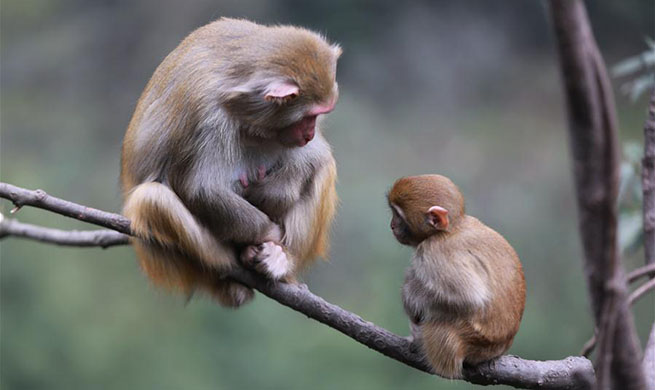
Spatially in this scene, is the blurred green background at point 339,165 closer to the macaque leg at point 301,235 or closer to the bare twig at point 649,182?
the macaque leg at point 301,235

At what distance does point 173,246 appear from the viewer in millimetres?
3148

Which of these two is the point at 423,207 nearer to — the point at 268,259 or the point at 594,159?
the point at 268,259

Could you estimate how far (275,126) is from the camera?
2.98 m

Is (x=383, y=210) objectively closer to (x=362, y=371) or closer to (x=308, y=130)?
(x=362, y=371)

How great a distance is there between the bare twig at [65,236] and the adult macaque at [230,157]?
362mm

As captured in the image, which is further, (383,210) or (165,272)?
(383,210)

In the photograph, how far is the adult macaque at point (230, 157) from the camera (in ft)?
9.64

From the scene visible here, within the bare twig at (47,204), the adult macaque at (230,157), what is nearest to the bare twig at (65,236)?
the adult macaque at (230,157)

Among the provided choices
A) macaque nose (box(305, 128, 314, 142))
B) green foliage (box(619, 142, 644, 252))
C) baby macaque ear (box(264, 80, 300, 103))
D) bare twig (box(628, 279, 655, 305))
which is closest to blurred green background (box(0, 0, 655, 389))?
green foliage (box(619, 142, 644, 252))

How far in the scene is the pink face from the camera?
9.67 feet

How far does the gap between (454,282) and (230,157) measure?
1.10 meters

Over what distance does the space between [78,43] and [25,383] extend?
3.16 metres

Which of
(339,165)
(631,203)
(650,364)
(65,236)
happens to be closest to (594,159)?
(650,364)

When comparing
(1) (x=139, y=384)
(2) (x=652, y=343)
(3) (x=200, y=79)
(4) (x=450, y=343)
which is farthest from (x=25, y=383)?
(2) (x=652, y=343)
